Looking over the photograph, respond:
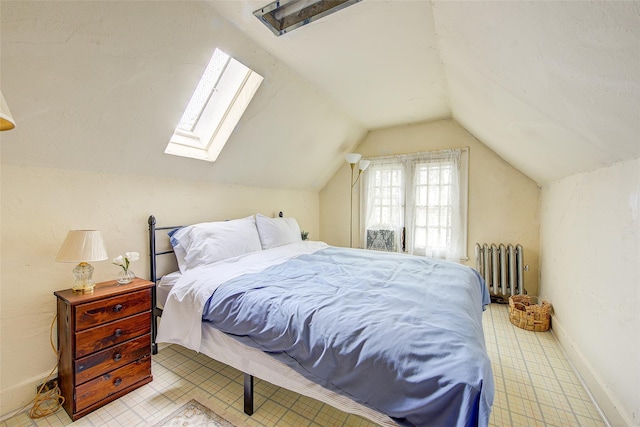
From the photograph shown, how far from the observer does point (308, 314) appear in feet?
4.29

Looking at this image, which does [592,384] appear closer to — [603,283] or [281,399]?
[603,283]

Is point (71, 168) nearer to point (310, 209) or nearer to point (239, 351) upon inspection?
point (239, 351)

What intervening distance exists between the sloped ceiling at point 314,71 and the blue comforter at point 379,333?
113 cm

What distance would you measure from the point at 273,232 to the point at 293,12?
203 centimetres

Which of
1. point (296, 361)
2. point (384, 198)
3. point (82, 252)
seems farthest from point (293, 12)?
point (384, 198)

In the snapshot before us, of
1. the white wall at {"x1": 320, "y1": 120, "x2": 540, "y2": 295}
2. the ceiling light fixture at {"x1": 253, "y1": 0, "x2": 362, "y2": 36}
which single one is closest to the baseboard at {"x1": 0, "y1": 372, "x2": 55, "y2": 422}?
the ceiling light fixture at {"x1": 253, "y1": 0, "x2": 362, "y2": 36}

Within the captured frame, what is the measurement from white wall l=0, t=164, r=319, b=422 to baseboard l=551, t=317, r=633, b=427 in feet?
10.5

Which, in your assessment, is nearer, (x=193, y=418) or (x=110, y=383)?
(x=193, y=418)

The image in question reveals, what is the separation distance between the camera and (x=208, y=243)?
223 cm

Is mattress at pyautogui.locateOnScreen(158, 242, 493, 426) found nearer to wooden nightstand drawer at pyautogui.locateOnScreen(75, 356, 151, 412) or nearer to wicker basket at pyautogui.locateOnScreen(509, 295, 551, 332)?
wooden nightstand drawer at pyautogui.locateOnScreen(75, 356, 151, 412)

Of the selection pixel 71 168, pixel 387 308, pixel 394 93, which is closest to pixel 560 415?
pixel 387 308

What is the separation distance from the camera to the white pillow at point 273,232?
2.89 metres

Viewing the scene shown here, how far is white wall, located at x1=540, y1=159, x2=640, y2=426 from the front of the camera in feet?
4.35

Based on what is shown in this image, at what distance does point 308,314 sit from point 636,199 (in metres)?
1.78
